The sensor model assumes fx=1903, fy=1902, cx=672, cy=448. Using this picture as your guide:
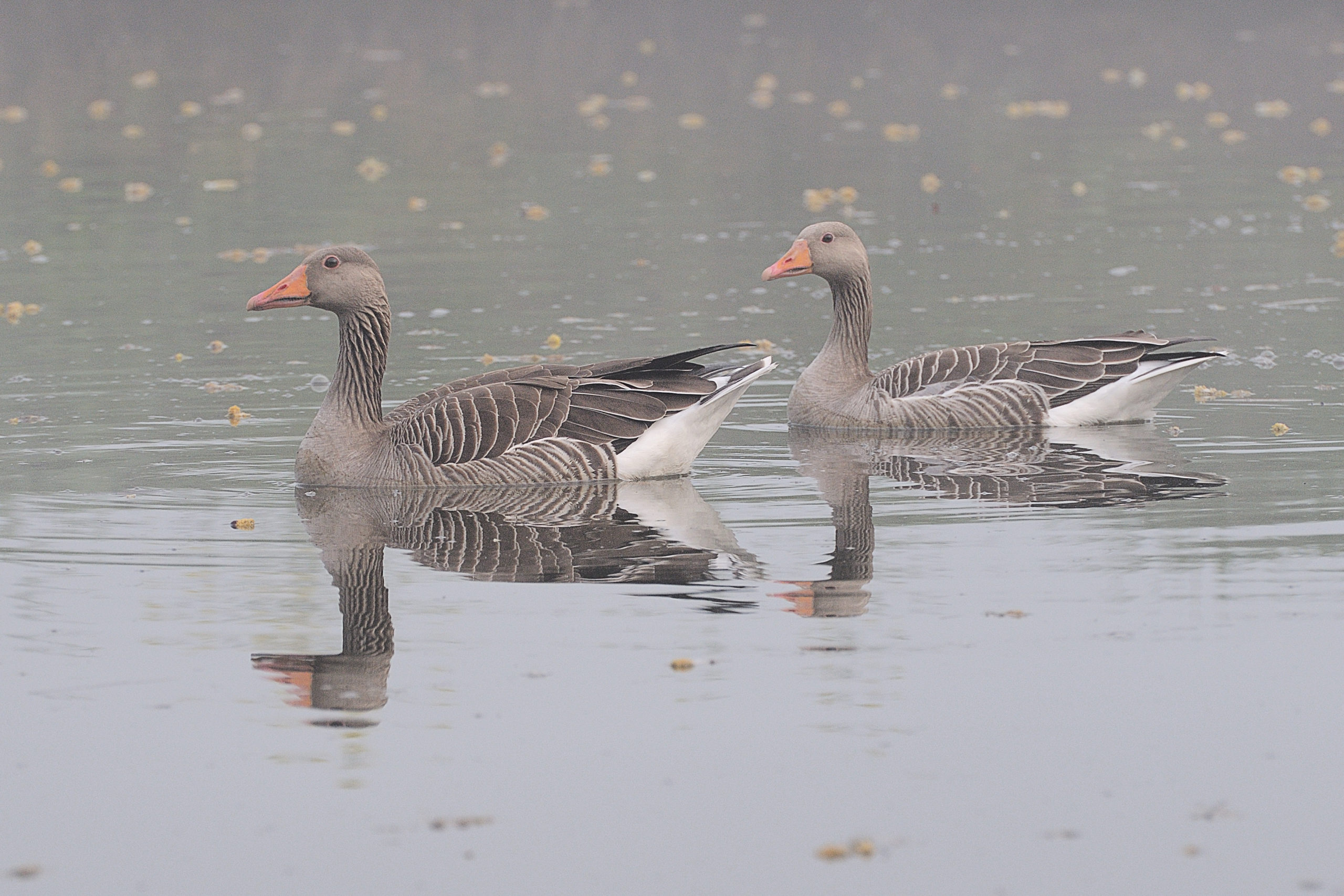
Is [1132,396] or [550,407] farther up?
[1132,396]

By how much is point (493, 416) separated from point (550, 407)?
34 centimetres

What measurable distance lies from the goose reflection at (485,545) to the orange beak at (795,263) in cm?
268

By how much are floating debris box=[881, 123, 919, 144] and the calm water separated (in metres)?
4.06

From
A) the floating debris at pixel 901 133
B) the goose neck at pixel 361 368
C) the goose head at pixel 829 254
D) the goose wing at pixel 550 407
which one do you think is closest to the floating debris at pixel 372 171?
the floating debris at pixel 901 133

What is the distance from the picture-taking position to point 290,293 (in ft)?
37.3

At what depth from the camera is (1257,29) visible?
46.2 metres

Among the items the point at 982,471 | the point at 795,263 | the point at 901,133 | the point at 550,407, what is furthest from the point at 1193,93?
the point at 550,407

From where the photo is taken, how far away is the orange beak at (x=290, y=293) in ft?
37.1

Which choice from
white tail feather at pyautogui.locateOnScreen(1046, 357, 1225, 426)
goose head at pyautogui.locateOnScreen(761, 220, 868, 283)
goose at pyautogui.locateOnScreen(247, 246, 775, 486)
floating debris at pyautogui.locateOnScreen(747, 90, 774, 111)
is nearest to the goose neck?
goose at pyautogui.locateOnScreen(247, 246, 775, 486)

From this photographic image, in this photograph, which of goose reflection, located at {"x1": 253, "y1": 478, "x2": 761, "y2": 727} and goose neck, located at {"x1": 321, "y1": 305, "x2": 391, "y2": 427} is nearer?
goose reflection, located at {"x1": 253, "y1": 478, "x2": 761, "y2": 727}

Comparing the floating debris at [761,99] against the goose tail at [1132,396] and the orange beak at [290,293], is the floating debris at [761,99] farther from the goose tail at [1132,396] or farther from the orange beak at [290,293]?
the orange beak at [290,293]

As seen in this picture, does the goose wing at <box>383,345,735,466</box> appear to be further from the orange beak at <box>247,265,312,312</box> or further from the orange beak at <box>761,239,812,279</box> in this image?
the orange beak at <box>761,239,812,279</box>

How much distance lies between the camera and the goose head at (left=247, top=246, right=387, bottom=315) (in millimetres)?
11359

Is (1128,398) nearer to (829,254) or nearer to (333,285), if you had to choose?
(829,254)
